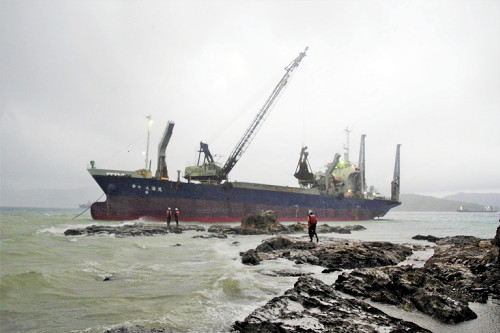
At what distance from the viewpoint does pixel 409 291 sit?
5.47 meters

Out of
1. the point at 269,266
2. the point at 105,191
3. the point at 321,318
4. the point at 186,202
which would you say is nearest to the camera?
the point at 321,318

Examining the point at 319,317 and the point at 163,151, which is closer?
the point at 319,317

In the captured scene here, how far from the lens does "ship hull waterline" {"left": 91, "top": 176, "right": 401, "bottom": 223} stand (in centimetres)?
3034

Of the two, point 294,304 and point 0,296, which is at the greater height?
point 294,304

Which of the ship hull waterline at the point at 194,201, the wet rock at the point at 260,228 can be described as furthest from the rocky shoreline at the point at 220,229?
the ship hull waterline at the point at 194,201

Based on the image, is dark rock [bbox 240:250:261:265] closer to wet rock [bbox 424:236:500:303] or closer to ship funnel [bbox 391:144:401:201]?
wet rock [bbox 424:236:500:303]

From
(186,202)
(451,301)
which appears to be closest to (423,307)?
(451,301)

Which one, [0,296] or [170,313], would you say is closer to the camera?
[170,313]

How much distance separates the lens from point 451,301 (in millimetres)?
4863

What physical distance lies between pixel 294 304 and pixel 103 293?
4553 millimetres

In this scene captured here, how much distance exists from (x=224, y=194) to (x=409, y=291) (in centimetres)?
3167

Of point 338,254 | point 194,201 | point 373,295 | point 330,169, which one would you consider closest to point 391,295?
point 373,295

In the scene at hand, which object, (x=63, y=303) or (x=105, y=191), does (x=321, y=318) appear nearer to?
(x=63, y=303)

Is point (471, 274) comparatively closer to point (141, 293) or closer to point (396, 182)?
point (141, 293)
